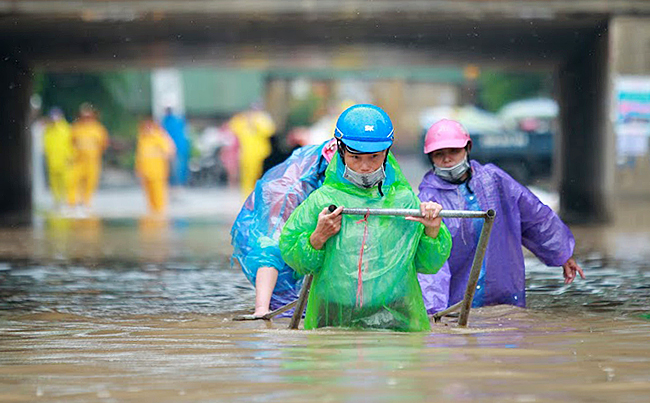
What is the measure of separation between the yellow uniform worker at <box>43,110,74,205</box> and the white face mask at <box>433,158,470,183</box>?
1950 centimetres

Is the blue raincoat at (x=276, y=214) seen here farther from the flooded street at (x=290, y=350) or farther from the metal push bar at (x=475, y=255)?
the metal push bar at (x=475, y=255)

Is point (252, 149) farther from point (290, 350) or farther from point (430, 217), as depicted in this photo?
point (430, 217)

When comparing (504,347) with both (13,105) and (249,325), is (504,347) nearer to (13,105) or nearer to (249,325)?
(249,325)

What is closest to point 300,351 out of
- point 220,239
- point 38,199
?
point 220,239

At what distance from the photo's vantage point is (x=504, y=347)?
264 inches

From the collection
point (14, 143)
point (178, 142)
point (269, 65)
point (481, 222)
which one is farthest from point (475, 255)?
point (178, 142)

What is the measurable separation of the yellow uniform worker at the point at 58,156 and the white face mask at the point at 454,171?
1950cm

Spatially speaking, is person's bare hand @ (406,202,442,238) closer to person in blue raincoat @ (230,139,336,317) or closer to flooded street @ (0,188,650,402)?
flooded street @ (0,188,650,402)

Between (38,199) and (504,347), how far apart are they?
26.5 metres

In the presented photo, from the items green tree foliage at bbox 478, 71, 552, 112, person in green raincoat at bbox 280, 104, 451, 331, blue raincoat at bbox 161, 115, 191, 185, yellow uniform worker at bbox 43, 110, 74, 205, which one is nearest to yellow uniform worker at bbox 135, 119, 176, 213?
yellow uniform worker at bbox 43, 110, 74, 205

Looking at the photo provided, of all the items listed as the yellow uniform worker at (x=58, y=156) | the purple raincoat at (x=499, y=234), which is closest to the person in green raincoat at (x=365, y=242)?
the purple raincoat at (x=499, y=234)

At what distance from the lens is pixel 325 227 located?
630 centimetres

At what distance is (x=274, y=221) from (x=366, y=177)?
1753 millimetres

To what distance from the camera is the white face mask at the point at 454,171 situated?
27.1ft
